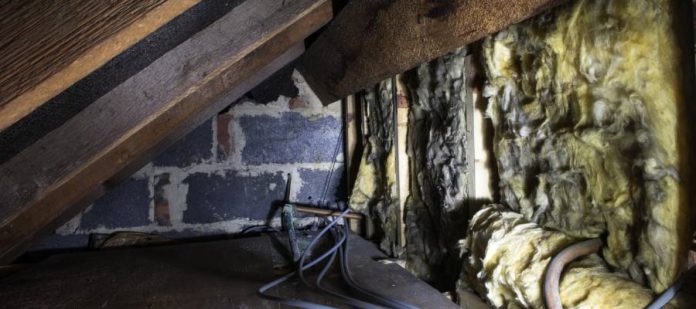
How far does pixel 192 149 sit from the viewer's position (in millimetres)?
2266

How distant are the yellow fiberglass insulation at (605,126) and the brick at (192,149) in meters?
1.75

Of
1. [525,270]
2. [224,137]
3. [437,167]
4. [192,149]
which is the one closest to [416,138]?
[437,167]

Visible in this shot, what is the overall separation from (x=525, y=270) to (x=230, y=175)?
184cm

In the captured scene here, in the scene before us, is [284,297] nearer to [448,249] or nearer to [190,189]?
[448,249]

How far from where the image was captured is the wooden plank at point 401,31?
740mm

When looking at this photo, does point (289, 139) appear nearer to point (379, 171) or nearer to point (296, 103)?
point (296, 103)

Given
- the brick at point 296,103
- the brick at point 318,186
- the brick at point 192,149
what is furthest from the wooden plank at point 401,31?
the brick at point 192,149

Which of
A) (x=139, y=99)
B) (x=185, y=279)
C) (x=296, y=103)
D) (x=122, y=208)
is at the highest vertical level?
(x=296, y=103)

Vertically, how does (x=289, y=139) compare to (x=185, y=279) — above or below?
above

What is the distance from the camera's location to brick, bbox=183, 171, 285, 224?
229 cm

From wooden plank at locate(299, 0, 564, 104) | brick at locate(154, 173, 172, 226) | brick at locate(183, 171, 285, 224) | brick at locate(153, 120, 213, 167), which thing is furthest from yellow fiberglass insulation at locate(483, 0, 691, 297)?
brick at locate(154, 173, 172, 226)

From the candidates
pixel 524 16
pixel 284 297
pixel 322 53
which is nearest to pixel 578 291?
pixel 524 16

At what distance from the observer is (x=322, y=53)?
4.89 ft

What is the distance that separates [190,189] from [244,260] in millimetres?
885
